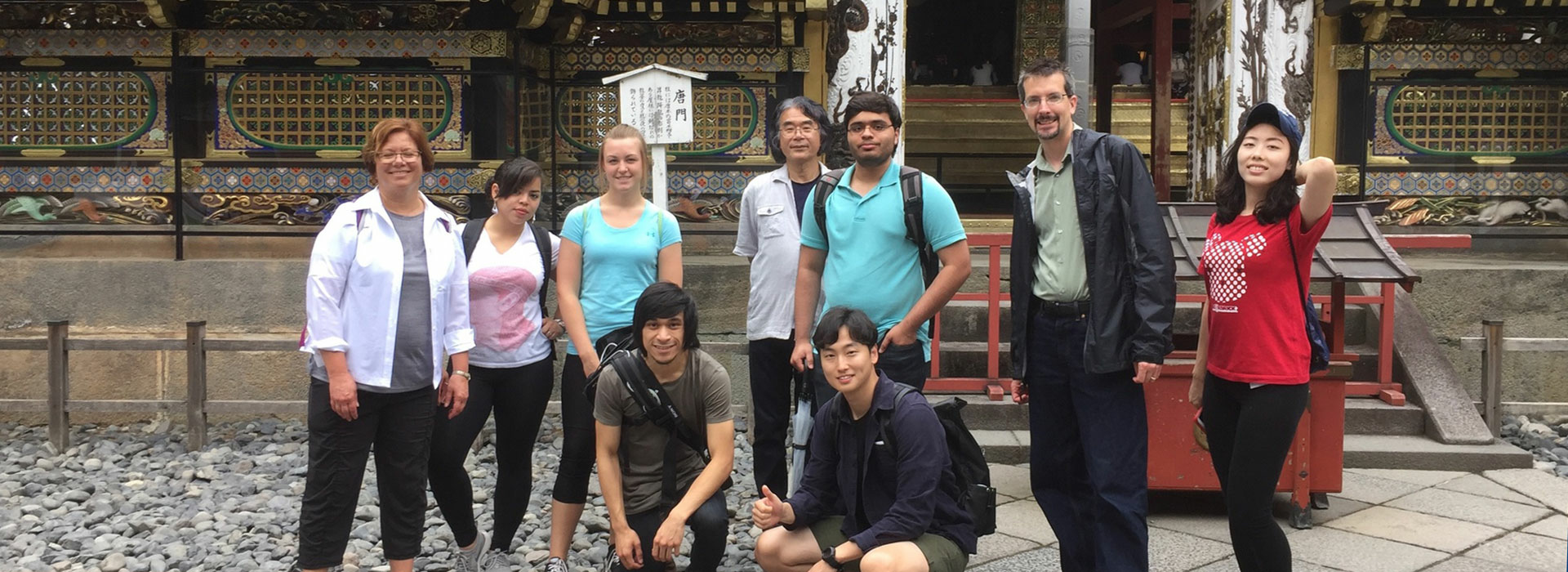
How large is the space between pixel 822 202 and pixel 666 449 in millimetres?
937

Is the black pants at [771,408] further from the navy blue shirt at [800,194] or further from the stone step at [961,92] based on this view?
the stone step at [961,92]

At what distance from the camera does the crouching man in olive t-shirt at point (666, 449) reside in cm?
395

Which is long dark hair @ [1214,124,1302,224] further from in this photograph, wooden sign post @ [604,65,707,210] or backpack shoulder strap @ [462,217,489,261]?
wooden sign post @ [604,65,707,210]

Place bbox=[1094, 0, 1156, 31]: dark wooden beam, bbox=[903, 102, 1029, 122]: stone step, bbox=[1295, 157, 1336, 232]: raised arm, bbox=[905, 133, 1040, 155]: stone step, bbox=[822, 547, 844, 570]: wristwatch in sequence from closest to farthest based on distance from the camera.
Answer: bbox=[1295, 157, 1336, 232]: raised arm, bbox=[822, 547, 844, 570]: wristwatch, bbox=[1094, 0, 1156, 31]: dark wooden beam, bbox=[905, 133, 1040, 155]: stone step, bbox=[903, 102, 1029, 122]: stone step

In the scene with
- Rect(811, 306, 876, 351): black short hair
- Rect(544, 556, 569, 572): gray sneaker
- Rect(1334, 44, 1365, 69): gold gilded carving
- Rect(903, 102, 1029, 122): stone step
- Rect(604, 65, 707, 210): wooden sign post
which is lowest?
Rect(544, 556, 569, 572): gray sneaker

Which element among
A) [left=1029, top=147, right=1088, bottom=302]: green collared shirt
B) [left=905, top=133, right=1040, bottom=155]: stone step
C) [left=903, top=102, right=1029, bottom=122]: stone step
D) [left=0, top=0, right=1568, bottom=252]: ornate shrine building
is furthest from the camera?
[left=903, top=102, right=1029, bottom=122]: stone step

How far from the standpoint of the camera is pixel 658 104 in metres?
6.41

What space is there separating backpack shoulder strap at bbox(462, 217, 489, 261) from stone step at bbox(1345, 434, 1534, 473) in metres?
4.28

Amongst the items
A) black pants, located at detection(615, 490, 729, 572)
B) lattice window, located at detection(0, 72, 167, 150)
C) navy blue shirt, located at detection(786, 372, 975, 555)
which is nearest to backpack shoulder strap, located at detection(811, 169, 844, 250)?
navy blue shirt, located at detection(786, 372, 975, 555)

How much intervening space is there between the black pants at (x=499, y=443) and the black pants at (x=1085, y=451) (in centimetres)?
170

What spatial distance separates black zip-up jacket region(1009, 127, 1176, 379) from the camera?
375 centimetres

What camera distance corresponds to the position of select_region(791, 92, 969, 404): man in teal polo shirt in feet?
13.3

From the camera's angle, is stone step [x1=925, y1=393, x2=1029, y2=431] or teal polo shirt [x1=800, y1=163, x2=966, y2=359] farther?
stone step [x1=925, y1=393, x2=1029, y2=431]

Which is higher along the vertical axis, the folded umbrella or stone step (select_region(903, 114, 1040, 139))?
stone step (select_region(903, 114, 1040, 139))
